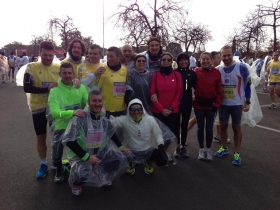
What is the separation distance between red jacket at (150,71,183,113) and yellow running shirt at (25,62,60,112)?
1469 mm

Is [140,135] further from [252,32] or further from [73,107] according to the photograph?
[252,32]

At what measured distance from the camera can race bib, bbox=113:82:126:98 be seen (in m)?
3.76

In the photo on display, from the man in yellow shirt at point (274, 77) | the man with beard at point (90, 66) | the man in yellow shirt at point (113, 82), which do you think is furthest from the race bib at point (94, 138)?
the man in yellow shirt at point (274, 77)

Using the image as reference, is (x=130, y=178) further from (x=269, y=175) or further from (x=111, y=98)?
(x=269, y=175)

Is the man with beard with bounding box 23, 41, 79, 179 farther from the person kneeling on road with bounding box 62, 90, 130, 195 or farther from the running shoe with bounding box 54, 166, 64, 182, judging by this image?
the person kneeling on road with bounding box 62, 90, 130, 195

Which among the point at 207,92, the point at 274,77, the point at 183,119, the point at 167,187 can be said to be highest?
the point at 274,77

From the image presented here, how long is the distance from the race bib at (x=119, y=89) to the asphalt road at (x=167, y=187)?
1.19m

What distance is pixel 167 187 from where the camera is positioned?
339 cm

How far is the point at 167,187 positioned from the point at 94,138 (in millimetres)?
1150

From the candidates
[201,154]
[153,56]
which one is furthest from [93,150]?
[201,154]

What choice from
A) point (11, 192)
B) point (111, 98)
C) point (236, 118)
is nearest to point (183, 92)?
point (236, 118)

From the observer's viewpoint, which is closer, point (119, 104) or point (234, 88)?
point (119, 104)

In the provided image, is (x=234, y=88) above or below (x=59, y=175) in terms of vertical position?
above

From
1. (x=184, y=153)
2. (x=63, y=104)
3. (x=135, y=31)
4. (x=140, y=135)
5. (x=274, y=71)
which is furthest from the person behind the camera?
(x=135, y=31)
